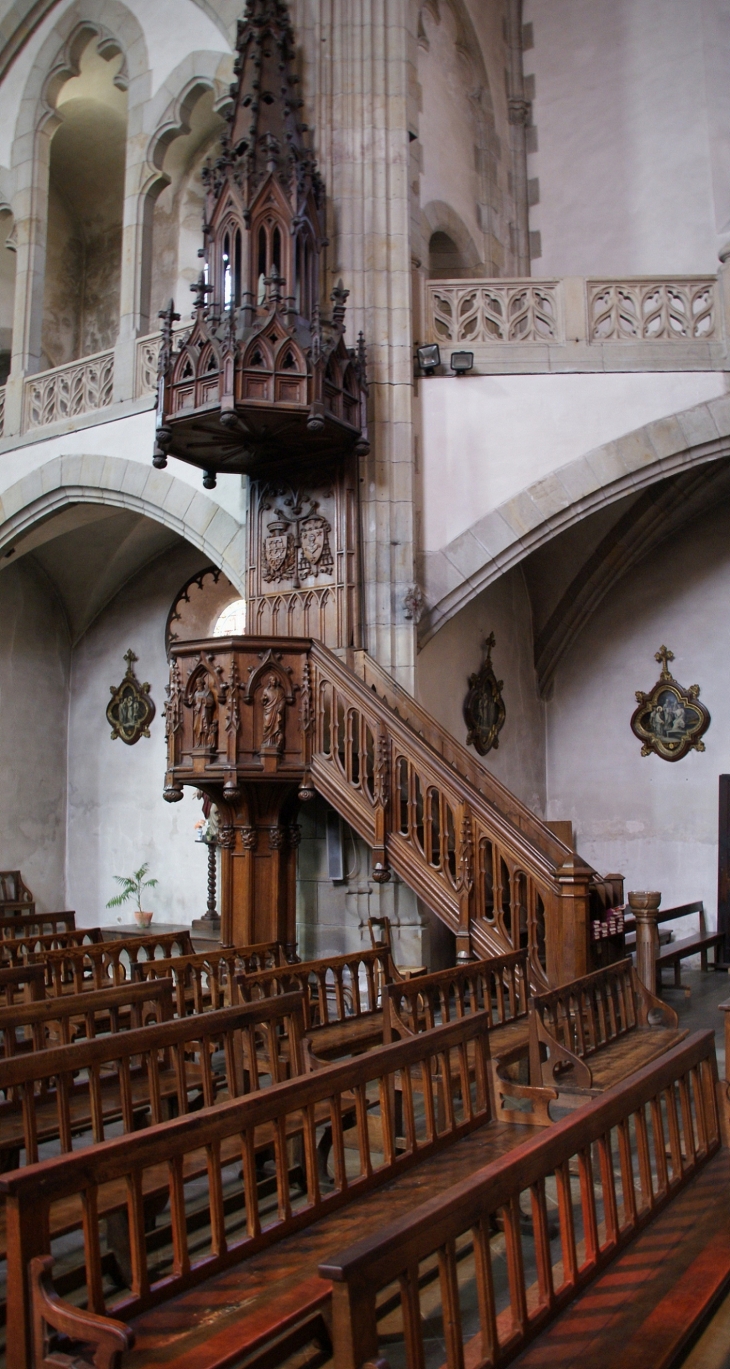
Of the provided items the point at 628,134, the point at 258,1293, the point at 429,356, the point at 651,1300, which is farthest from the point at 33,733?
the point at 651,1300

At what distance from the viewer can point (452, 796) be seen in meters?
6.61

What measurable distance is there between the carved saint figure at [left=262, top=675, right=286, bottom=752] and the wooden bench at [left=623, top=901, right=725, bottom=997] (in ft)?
9.03

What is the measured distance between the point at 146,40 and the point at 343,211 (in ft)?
12.9

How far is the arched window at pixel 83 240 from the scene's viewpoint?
13.6 metres

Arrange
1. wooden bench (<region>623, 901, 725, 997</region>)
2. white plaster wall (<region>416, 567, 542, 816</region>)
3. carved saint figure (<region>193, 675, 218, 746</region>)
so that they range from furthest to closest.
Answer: white plaster wall (<region>416, 567, 542, 816</region>) < wooden bench (<region>623, 901, 725, 997</region>) < carved saint figure (<region>193, 675, 218, 746</region>)

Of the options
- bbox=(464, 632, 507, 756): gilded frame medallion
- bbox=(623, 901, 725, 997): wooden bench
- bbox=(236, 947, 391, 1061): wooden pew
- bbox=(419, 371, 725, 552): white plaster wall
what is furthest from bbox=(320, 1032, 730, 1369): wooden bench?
bbox=(464, 632, 507, 756): gilded frame medallion

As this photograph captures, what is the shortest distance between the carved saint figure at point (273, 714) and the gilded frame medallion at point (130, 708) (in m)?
5.55

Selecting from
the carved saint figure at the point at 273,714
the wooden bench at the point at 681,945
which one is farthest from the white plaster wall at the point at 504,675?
the wooden bench at the point at 681,945

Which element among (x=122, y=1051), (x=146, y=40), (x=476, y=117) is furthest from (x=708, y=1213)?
(x=146, y=40)

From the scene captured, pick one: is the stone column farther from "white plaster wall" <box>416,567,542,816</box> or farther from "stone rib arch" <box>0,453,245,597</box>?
"stone rib arch" <box>0,453,245,597</box>

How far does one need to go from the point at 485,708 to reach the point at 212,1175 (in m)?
8.05

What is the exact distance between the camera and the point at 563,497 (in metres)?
8.58

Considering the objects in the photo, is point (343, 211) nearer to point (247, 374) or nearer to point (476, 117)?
point (247, 374)

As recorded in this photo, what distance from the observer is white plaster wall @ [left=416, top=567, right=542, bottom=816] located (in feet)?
31.4
